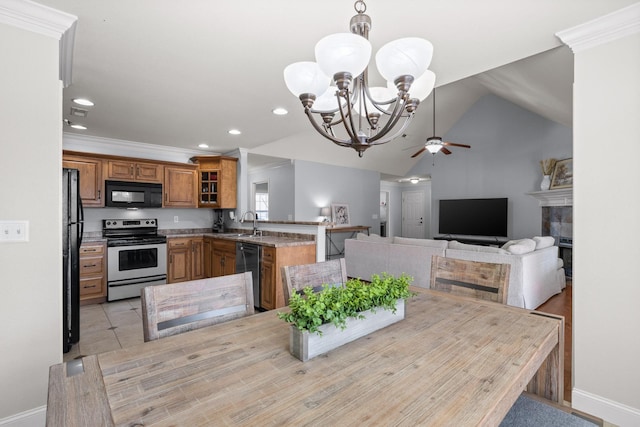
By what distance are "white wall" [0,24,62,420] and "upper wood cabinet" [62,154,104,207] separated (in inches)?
115

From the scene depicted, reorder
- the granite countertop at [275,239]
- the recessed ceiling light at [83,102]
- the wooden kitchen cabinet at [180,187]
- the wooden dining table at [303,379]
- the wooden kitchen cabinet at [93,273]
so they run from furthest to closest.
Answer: the wooden kitchen cabinet at [180,187], the wooden kitchen cabinet at [93,273], the granite countertop at [275,239], the recessed ceiling light at [83,102], the wooden dining table at [303,379]

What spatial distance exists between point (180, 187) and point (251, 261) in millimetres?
2180

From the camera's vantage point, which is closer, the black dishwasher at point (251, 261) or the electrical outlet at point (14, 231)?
the electrical outlet at point (14, 231)

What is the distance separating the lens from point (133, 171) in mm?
4555

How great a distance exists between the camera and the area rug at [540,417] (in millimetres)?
1104

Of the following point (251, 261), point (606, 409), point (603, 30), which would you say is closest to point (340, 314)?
point (606, 409)

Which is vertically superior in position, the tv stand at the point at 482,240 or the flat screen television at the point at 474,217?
the flat screen television at the point at 474,217

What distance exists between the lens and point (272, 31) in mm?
1854

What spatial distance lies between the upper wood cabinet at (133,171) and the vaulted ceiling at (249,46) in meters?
0.90

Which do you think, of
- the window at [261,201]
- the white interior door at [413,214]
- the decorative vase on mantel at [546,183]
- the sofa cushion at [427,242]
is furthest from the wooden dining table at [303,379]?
the white interior door at [413,214]

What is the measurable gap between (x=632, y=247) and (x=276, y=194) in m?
6.15

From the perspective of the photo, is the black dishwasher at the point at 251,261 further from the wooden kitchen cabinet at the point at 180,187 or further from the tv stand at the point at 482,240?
the tv stand at the point at 482,240

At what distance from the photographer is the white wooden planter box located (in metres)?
0.97

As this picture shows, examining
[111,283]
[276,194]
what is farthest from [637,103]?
[276,194]
